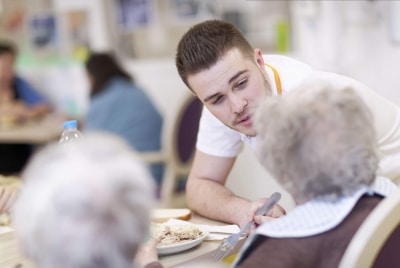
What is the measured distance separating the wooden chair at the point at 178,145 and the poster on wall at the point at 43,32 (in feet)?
5.88

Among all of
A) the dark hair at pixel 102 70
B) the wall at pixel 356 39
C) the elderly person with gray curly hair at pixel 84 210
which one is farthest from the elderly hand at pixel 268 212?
the dark hair at pixel 102 70

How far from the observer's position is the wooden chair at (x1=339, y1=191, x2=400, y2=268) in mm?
1247

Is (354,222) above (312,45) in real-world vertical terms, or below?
above

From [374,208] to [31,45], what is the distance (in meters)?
4.57

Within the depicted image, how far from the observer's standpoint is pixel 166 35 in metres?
4.83

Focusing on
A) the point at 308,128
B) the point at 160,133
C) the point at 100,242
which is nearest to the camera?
the point at 100,242

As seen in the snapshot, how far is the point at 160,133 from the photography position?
429 cm

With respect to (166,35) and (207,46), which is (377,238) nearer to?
(207,46)

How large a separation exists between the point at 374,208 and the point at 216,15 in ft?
10.6

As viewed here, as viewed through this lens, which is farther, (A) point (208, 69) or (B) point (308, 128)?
(A) point (208, 69)

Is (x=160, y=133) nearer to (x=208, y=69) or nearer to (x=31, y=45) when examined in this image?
(x=31, y=45)

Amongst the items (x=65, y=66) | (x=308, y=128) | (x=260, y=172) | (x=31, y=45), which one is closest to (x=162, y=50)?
(x=65, y=66)

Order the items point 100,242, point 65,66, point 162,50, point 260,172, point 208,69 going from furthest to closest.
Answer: point 65,66
point 162,50
point 260,172
point 208,69
point 100,242

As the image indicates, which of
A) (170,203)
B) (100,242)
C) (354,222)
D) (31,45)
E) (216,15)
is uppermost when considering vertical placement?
(100,242)
